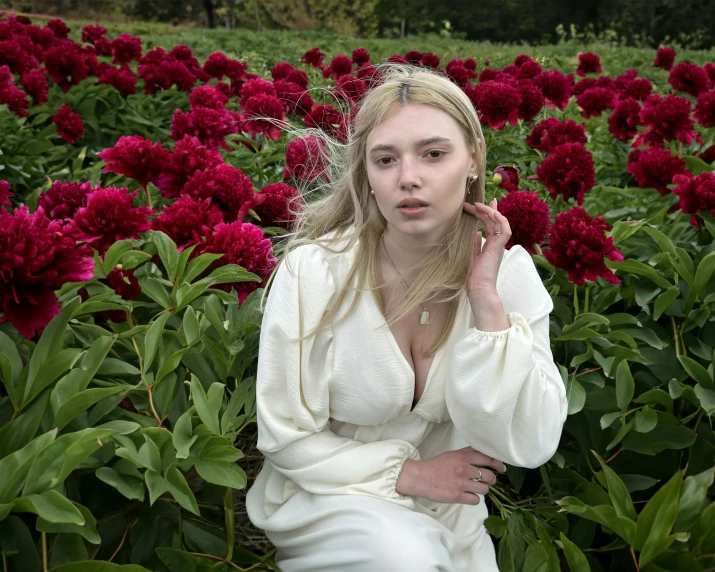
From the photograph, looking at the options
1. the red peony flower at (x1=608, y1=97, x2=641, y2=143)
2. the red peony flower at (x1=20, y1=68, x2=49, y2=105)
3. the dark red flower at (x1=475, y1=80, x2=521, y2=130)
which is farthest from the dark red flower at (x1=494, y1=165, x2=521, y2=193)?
the red peony flower at (x1=20, y1=68, x2=49, y2=105)

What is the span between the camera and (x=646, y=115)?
11.1 ft

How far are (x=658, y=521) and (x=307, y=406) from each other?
0.83 meters

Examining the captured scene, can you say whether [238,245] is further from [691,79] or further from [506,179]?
[691,79]

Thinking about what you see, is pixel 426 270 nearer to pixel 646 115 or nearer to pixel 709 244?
pixel 709 244

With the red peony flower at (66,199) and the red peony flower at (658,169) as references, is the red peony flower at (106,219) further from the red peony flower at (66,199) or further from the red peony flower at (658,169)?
the red peony flower at (658,169)

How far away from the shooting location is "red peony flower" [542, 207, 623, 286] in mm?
2107

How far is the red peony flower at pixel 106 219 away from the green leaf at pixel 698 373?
4.79ft

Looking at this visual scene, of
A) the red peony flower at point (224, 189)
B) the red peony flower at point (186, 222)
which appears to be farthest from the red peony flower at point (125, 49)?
the red peony flower at point (186, 222)

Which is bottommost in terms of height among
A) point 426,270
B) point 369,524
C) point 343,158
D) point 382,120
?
point 369,524

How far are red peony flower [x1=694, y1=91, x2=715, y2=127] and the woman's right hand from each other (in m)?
2.39

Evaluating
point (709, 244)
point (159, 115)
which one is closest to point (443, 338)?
point (709, 244)

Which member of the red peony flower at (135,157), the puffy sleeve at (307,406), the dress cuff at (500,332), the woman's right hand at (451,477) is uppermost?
the red peony flower at (135,157)

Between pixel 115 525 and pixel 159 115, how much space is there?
11.4ft

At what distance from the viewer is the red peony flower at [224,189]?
2338 millimetres
